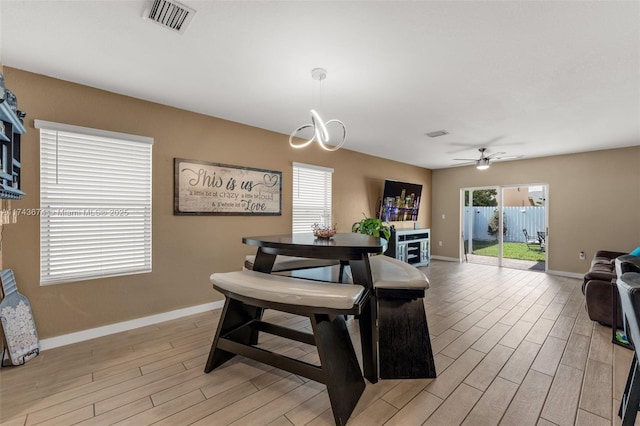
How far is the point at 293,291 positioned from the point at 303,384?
834mm

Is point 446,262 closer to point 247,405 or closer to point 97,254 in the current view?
point 247,405

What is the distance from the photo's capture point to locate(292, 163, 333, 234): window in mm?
4531

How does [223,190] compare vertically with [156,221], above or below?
above

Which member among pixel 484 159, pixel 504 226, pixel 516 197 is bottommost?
pixel 504 226

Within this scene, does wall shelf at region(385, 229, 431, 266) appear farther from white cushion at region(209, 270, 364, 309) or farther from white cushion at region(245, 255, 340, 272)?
white cushion at region(209, 270, 364, 309)

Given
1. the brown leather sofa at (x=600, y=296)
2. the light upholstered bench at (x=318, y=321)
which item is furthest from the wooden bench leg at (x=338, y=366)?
the brown leather sofa at (x=600, y=296)

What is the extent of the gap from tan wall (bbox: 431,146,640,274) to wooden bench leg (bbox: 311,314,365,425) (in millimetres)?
5932

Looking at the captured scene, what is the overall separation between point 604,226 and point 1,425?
8.01 metres

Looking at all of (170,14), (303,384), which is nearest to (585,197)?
(303,384)

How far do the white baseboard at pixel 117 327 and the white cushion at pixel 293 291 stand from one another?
66.8 inches

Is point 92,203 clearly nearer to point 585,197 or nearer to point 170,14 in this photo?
point 170,14

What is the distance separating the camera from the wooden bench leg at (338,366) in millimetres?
1623

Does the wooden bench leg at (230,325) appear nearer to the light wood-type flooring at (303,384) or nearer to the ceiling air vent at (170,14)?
the light wood-type flooring at (303,384)

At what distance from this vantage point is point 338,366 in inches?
68.5
